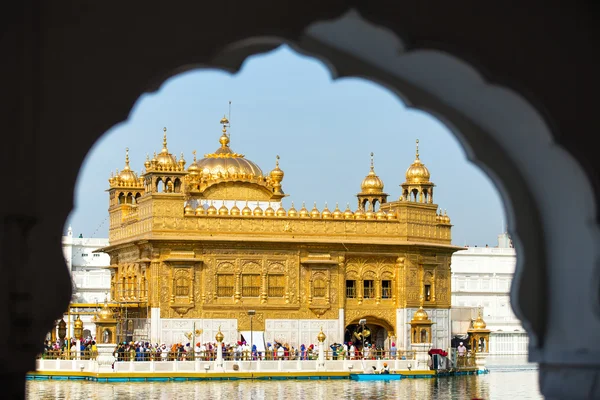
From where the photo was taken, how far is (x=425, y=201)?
40.3 m

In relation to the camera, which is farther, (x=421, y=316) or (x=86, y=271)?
(x=86, y=271)

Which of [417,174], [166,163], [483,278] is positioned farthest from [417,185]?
[483,278]

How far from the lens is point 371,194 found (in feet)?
134

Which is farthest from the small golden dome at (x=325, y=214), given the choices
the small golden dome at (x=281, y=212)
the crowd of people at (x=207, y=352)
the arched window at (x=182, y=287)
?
the arched window at (x=182, y=287)

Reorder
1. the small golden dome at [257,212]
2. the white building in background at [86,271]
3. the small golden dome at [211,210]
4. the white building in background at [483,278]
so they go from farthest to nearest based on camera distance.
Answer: the white building in background at [86,271] → the white building in background at [483,278] → the small golden dome at [257,212] → the small golden dome at [211,210]

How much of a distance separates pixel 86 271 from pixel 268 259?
1344 inches

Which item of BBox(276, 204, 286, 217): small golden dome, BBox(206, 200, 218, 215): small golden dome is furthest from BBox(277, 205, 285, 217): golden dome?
BBox(206, 200, 218, 215): small golden dome

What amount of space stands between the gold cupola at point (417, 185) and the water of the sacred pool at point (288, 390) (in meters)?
7.59

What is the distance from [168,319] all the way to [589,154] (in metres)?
31.9

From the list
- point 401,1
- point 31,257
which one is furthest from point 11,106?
point 401,1

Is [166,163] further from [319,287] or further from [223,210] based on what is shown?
[319,287]

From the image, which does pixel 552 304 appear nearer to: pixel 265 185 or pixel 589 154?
pixel 589 154

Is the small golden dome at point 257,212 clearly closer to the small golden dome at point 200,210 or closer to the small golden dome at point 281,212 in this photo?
the small golden dome at point 281,212

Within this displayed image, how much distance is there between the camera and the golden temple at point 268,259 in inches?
1449
